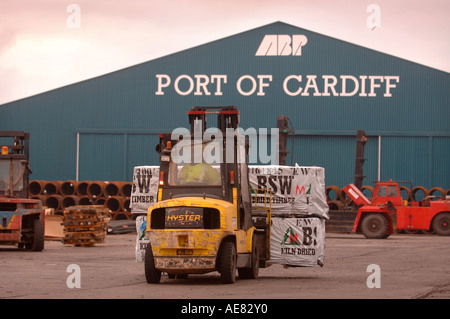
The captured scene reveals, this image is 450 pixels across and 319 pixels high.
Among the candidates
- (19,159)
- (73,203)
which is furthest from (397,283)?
(73,203)

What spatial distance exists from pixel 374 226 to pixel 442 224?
3.47 m

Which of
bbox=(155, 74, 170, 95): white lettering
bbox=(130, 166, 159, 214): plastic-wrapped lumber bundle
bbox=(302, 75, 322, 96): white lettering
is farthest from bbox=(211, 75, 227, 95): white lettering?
bbox=(130, 166, 159, 214): plastic-wrapped lumber bundle

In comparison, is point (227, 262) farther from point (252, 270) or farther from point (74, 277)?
point (74, 277)

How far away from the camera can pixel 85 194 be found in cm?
3800

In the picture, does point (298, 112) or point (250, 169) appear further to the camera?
point (298, 112)

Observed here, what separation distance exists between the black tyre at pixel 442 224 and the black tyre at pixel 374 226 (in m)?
3.07

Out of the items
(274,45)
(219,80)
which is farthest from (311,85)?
(219,80)

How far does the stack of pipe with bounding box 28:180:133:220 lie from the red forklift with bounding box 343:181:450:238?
409 inches

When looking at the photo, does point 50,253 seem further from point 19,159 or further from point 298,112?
point 298,112

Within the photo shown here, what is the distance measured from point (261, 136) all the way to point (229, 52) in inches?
179

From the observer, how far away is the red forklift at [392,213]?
3142cm

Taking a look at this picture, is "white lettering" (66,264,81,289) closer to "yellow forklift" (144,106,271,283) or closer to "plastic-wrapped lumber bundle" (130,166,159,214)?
"yellow forklift" (144,106,271,283)

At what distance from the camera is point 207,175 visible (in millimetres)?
12539

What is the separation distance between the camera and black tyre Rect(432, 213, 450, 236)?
33156 mm
